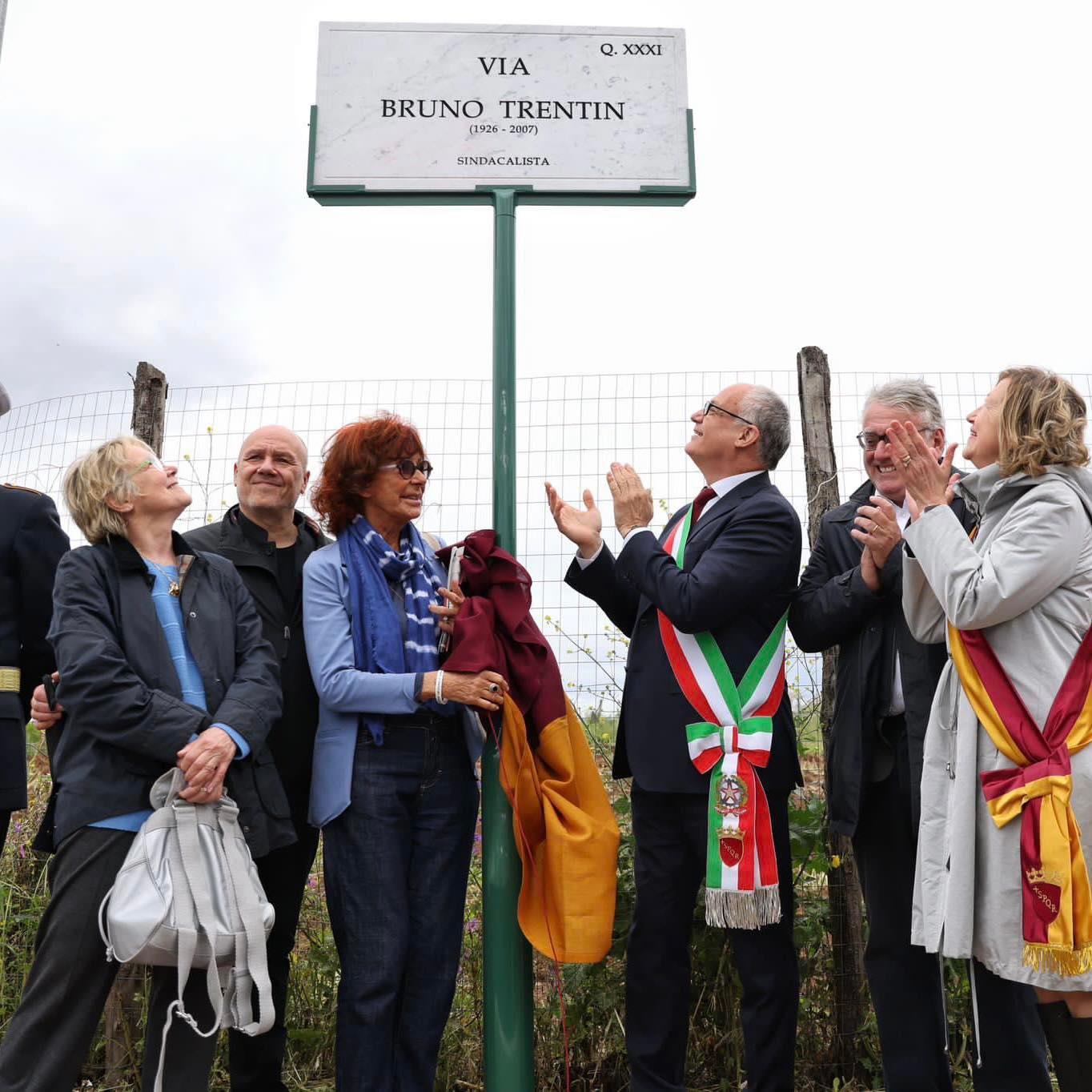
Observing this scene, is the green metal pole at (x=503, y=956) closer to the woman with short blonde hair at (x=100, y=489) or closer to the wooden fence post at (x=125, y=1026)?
the woman with short blonde hair at (x=100, y=489)

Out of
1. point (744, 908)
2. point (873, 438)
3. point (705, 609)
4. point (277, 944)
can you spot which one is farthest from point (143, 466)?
point (873, 438)

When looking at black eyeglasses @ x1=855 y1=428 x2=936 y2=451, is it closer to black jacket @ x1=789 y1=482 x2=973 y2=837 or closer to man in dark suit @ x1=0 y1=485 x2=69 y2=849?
black jacket @ x1=789 y1=482 x2=973 y2=837

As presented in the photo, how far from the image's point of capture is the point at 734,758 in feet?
10.0

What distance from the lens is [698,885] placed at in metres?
3.24

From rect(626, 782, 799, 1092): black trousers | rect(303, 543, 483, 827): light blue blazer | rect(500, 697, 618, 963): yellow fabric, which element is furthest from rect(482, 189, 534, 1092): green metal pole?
rect(626, 782, 799, 1092): black trousers

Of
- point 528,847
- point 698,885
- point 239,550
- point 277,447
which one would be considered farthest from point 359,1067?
point 277,447

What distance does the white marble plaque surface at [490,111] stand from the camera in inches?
145

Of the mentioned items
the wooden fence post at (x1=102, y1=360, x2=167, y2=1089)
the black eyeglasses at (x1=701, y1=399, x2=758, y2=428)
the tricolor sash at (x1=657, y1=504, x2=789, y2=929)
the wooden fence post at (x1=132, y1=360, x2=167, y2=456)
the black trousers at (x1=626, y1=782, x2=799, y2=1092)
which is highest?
the wooden fence post at (x1=132, y1=360, x2=167, y2=456)

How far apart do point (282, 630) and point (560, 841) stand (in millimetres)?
1166

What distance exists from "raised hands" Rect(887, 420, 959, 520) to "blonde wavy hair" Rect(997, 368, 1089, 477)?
171 millimetres

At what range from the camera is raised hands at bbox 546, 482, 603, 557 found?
11.3 feet

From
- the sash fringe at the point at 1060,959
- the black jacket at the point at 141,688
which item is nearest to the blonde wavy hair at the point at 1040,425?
the sash fringe at the point at 1060,959

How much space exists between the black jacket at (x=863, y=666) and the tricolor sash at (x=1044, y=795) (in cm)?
34

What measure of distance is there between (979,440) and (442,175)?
2.03 meters
